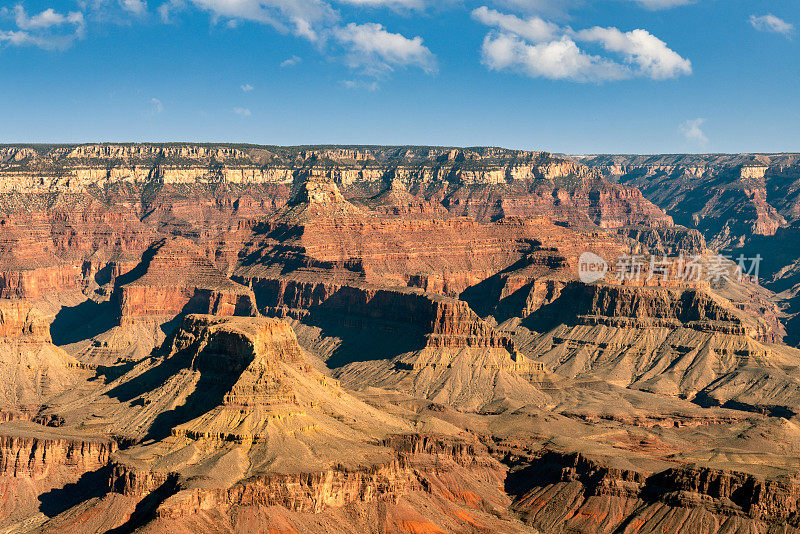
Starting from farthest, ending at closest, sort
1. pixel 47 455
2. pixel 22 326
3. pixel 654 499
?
pixel 22 326 → pixel 47 455 → pixel 654 499

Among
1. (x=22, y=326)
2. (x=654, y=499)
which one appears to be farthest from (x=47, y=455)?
(x=654, y=499)

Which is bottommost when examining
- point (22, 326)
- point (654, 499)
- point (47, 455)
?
point (47, 455)

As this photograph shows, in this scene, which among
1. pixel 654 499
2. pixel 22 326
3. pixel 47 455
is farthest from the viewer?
pixel 22 326

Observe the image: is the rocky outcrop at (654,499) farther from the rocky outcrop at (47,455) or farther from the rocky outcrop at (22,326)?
the rocky outcrop at (22,326)

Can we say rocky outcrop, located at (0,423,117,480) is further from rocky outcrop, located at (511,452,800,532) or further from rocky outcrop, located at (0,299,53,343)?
rocky outcrop, located at (0,299,53,343)

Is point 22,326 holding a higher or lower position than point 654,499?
higher

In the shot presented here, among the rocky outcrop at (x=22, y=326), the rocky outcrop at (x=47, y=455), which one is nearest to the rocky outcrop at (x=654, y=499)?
the rocky outcrop at (x=47, y=455)

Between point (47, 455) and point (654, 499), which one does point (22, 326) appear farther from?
point (654, 499)

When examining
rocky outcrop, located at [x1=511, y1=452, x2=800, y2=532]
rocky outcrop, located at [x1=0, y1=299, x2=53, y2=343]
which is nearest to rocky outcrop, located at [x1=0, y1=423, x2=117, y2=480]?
rocky outcrop, located at [x1=511, y1=452, x2=800, y2=532]

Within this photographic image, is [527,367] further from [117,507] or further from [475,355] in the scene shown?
[117,507]

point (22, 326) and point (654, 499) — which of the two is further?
point (22, 326)

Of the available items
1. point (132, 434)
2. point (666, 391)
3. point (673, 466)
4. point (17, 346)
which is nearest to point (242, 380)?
point (132, 434)
